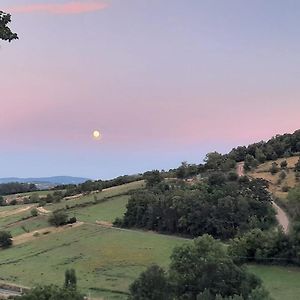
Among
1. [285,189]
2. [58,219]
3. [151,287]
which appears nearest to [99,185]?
[58,219]

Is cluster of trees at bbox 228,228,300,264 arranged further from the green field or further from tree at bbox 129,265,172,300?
tree at bbox 129,265,172,300

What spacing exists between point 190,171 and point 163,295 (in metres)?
76.3

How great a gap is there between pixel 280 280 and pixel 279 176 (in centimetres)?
4759

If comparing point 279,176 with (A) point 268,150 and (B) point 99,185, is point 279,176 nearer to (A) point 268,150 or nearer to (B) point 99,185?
(A) point 268,150

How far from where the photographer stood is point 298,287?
50156 millimetres

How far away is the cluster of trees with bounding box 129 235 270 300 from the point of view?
4181 cm

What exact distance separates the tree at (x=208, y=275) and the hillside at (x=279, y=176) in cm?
4321

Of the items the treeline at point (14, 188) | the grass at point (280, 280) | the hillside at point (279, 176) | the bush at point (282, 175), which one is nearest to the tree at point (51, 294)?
the grass at point (280, 280)

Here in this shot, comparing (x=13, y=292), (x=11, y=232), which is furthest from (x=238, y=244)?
(x=11, y=232)

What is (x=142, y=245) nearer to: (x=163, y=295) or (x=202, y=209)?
(x=202, y=209)

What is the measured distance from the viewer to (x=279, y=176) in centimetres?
9900

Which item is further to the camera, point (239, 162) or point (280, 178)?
point (239, 162)

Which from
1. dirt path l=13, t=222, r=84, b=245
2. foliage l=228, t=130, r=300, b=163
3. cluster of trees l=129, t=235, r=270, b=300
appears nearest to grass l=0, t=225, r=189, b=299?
dirt path l=13, t=222, r=84, b=245

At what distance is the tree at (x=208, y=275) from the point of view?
4222cm
